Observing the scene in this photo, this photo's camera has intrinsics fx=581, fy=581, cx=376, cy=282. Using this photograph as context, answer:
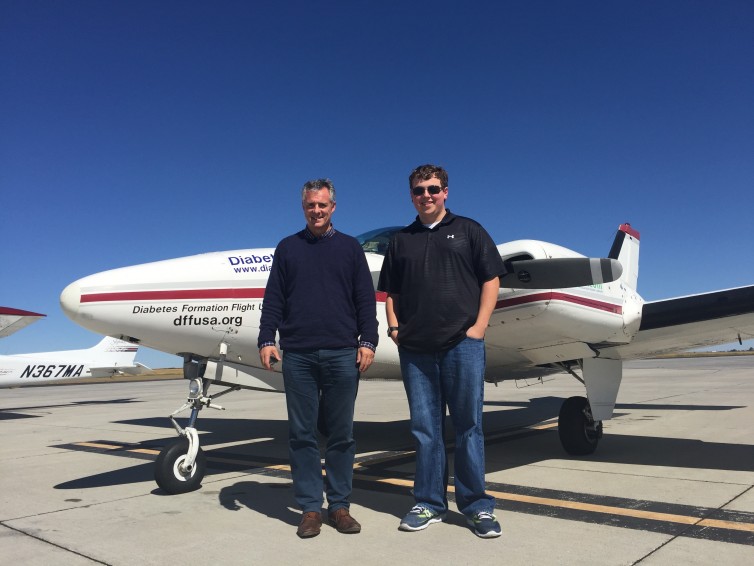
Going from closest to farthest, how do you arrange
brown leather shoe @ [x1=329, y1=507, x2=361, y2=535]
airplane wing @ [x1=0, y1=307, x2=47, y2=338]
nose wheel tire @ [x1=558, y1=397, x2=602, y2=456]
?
1. brown leather shoe @ [x1=329, y1=507, x2=361, y2=535]
2. nose wheel tire @ [x1=558, y1=397, x2=602, y2=456]
3. airplane wing @ [x1=0, y1=307, x2=47, y2=338]

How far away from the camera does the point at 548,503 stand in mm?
4387

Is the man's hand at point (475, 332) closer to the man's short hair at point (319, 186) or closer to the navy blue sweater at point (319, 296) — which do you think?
the navy blue sweater at point (319, 296)

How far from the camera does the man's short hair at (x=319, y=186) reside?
3.94 metres

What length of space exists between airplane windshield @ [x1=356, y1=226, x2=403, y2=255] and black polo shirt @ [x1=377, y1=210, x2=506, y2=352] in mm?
2340

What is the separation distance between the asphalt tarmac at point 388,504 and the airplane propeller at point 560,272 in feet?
5.75

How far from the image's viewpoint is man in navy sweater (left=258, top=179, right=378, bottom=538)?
3.78 metres

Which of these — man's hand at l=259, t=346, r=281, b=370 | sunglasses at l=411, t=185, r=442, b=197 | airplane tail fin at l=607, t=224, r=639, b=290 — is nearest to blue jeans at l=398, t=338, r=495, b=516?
man's hand at l=259, t=346, r=281, b=370

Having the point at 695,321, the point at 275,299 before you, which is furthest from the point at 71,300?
the point at 695,321

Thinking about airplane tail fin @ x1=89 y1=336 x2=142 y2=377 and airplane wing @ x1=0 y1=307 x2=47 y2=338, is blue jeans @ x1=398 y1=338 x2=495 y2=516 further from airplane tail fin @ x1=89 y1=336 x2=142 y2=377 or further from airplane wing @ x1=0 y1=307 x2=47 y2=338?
airplane tail fin @ x1=89 y1=336 x2=142 y2=377

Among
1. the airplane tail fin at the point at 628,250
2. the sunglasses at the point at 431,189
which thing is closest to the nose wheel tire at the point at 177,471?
the sunglasses at the point at 431,189

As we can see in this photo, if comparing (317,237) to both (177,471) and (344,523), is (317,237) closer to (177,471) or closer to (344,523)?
(344,523)

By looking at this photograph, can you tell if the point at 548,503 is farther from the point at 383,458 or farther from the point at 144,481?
the point at 144,481

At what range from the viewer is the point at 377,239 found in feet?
21.2

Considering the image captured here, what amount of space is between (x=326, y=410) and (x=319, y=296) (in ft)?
2.49
